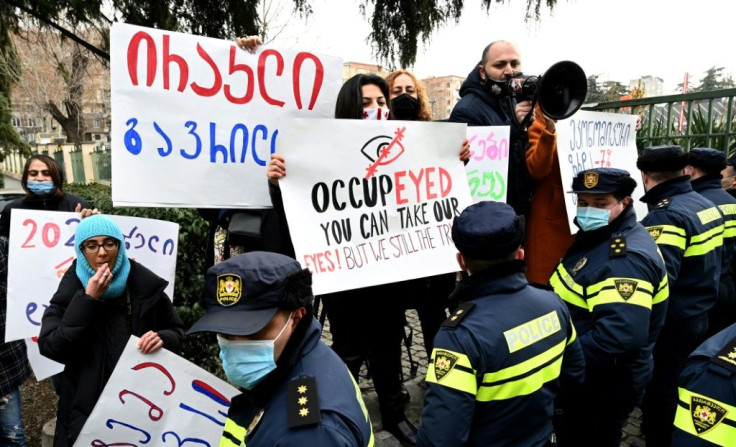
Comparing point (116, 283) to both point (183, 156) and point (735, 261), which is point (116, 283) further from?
point (735, 261)

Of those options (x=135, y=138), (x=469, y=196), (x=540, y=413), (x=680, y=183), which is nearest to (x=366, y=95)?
(x=469, y=196)

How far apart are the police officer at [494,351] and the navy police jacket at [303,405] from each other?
41 cm

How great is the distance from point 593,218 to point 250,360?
197cm

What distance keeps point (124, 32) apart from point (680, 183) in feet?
10.6

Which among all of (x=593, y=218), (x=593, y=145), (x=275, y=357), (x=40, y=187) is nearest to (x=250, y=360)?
(x=275, y=357)

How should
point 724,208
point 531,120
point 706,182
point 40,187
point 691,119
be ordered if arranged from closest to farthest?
point 531,120 < point 724,208 < point 706,182 < point 40,187 < point 691,119

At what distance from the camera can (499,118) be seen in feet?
10.8

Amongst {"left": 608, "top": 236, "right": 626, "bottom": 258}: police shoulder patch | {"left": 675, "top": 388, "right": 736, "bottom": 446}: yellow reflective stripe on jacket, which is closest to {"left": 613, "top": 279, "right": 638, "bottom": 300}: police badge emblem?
{"left": 608, "top": 236, "right": 626, "bottom": 258}: police shoulder patch

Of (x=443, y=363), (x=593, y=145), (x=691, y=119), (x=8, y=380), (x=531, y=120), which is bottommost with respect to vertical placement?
(x=8, y=380)

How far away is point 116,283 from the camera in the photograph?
2.25 metres

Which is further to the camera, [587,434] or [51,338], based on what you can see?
[587,434]

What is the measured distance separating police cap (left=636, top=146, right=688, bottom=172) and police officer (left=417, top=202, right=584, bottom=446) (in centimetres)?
175

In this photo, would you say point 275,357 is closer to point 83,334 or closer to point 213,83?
point 83,334

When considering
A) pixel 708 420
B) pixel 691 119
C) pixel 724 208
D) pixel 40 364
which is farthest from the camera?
pixel 691 119
